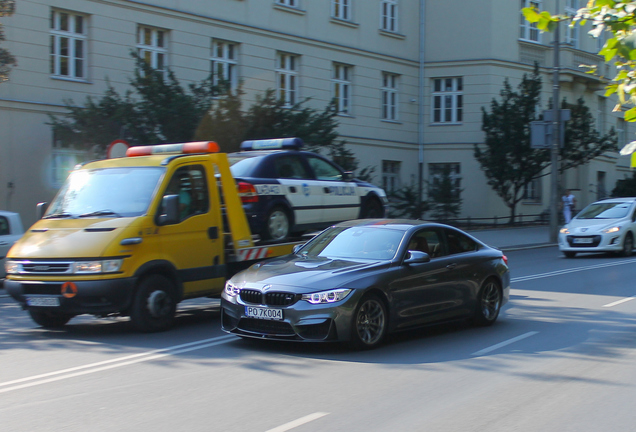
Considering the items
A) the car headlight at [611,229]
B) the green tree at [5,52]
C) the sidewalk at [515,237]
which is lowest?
the sidewalk at [515,237]

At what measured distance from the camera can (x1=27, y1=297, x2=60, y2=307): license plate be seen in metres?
8.45

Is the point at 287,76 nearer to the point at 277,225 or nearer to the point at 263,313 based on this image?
the point at 277,225

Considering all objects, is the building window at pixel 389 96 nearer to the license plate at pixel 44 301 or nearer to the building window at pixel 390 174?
the building window at pixel 390 174

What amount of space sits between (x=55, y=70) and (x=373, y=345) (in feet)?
53.6

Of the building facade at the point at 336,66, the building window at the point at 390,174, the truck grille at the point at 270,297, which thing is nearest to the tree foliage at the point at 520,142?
the building facade at the point at 336,66

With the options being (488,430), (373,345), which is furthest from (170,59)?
(488,430)

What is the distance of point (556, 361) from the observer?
24.5 feet

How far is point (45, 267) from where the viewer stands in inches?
337

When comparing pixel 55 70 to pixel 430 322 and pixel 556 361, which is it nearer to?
pixel 430 322

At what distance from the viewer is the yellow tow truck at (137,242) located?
8453 millimetres

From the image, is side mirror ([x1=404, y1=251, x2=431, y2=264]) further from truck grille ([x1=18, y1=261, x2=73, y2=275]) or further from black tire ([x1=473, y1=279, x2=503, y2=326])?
truck grille ([x1=18, y1=261, x2=73, y2=275])

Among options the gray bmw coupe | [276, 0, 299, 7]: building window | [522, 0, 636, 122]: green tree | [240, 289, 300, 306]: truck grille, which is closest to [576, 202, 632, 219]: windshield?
the gray bmw coupe

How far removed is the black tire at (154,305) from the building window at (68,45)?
45.7ft

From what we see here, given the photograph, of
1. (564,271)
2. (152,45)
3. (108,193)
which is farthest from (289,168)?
(152,45)
